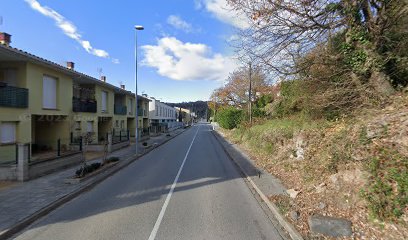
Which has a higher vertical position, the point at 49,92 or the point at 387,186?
the point at 49,92

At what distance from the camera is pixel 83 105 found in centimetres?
2427

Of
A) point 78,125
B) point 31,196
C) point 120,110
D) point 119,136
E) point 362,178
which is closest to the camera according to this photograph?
point 362,178

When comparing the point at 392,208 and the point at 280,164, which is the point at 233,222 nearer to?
the point at 392,208

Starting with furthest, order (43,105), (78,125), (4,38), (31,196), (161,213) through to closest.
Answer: (78,125)
(43,105)
(4,38)
(31,196)
(161,213)

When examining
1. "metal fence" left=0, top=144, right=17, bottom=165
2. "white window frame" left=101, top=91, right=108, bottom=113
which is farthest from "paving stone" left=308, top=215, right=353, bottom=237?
"white window frame" left=101, top=91, right=108, bottom=113

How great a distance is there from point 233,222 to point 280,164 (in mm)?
7632

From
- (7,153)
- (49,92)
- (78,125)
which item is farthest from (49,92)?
(7,153)

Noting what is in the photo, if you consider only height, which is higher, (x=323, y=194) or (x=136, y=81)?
(x=136, y=81)

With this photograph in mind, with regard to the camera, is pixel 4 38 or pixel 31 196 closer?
pixel 31 196

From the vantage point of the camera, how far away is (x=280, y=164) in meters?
14.4

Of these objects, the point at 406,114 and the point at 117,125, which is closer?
the point at 406,114

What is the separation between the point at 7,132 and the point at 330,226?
1468cm

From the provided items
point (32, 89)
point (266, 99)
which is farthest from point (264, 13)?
point (266, 99)

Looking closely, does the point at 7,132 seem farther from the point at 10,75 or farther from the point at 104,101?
the point at 104,101
